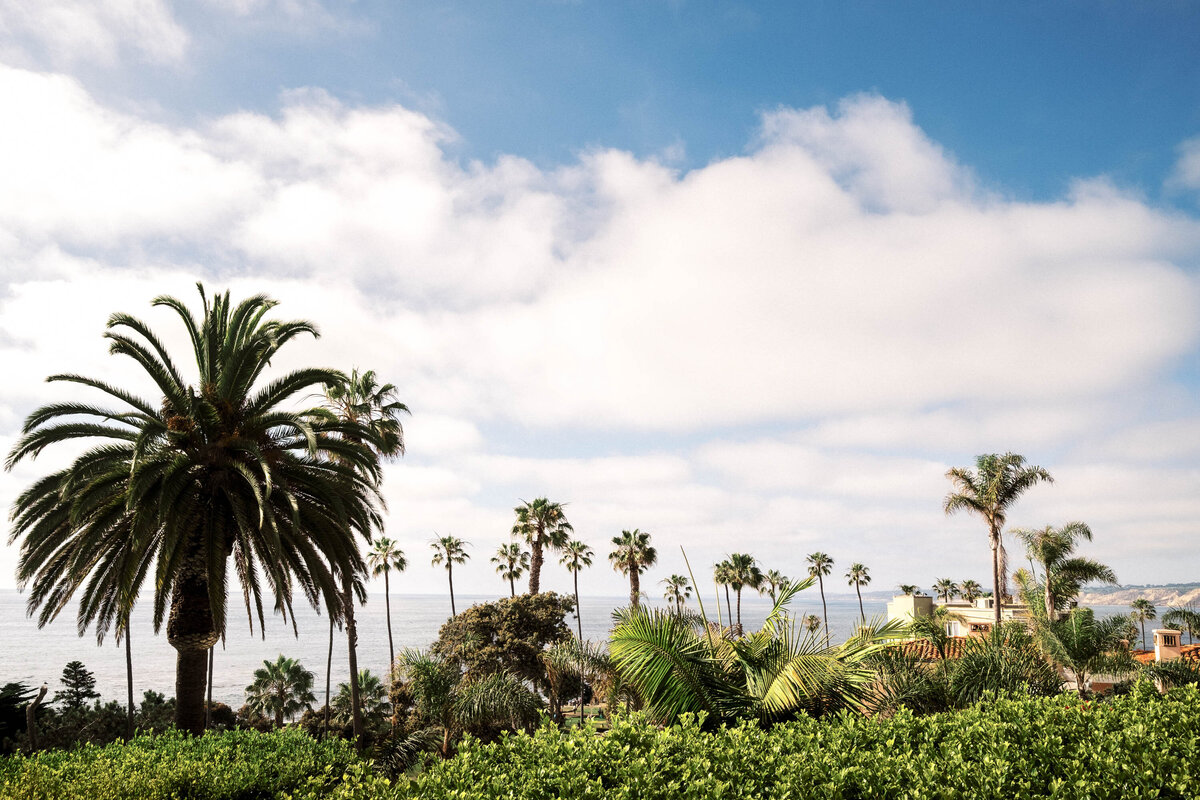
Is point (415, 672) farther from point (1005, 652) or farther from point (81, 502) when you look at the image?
point (1005, 652)

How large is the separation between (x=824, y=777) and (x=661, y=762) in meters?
1.11

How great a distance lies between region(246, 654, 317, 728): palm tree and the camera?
4462 cm

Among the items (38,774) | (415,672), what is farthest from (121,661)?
(38,774)

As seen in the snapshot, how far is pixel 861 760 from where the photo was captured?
5.07 metres

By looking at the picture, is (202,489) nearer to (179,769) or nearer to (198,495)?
(198,495)

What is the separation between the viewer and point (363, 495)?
52.9 feet

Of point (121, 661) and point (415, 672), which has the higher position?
point (415, 672)

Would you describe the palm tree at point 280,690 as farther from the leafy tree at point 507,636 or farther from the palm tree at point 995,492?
the palm tree at point 995,492

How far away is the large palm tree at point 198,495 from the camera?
13.1 metres

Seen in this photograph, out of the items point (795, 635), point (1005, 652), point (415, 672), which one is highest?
point (795, 635)

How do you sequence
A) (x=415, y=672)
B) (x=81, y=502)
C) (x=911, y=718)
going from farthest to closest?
(x=415, y=672) → (x=81, y=502) → (x=911, y=718)

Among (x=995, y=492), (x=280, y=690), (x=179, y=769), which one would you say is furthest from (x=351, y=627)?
(x=995, y=492)

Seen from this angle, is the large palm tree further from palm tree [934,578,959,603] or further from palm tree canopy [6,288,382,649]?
palm tree [934,578,959,603]

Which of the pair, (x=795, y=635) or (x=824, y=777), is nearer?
(x=824, y=777)
